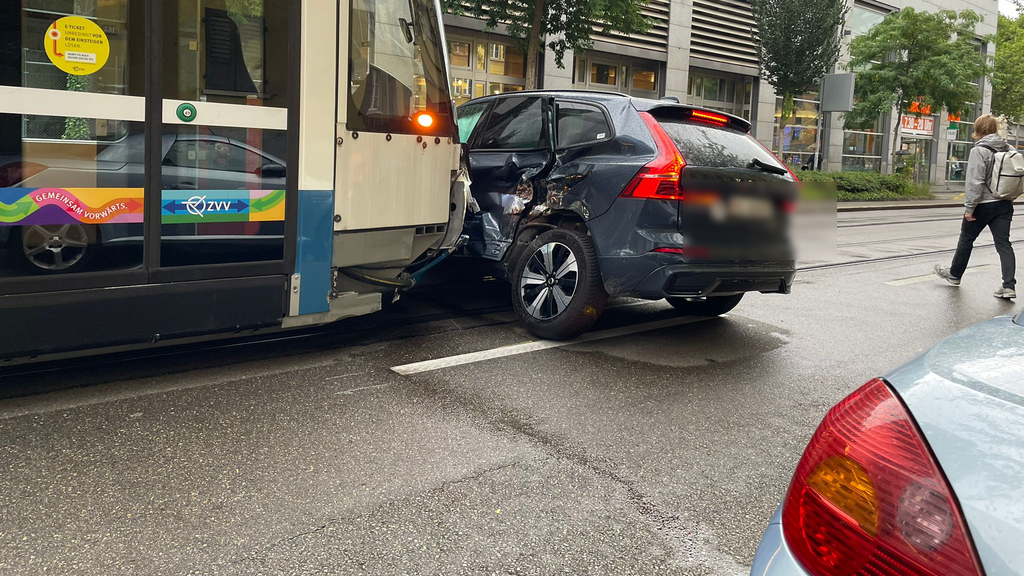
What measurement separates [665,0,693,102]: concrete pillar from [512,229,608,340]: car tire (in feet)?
63.5

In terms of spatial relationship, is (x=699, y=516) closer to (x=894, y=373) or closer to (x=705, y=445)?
(x=705, y=445)

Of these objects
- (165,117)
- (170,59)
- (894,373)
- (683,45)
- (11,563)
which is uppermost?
(683,45)

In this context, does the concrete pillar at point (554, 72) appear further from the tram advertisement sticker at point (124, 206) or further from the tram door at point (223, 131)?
the tram advertisement sticker at point (124, 206)

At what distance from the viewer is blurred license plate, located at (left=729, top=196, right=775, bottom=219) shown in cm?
554

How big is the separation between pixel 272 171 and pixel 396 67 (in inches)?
41.6

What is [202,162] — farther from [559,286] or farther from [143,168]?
[559,286]

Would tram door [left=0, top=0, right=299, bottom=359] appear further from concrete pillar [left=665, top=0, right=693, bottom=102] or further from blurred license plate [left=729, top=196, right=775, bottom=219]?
concrete pillar [left=665, top=0, right=693, bottom=102]

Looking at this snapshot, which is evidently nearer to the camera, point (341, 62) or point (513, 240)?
point (341, 62)

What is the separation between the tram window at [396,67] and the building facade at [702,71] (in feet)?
38.0

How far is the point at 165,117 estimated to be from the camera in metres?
4.13

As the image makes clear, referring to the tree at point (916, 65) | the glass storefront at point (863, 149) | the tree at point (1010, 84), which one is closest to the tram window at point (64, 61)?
the tree at point (916, 65)

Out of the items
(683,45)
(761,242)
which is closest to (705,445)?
(761,242)

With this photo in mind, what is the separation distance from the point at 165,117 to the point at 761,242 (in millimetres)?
3805

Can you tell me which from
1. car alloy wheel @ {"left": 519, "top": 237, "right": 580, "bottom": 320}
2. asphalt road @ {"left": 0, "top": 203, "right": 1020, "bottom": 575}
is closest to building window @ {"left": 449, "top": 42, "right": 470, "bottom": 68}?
asphalt road @ {"left": 0, "top": 203, "right": 1020, "bottom": 575}
